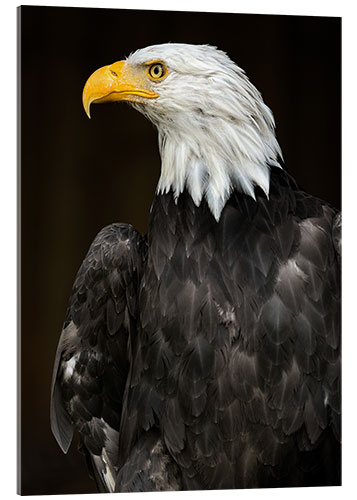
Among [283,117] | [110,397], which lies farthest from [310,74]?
[110,397]

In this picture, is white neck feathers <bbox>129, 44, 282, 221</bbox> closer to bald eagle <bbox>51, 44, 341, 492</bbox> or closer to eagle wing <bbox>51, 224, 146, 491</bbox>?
bald eagle <bbox>51, 44, 341, 492</bbox>

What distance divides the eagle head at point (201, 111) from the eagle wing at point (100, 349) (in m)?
0.40

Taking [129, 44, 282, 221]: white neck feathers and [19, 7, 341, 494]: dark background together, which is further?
[19, 7, 341, 494]: dark background

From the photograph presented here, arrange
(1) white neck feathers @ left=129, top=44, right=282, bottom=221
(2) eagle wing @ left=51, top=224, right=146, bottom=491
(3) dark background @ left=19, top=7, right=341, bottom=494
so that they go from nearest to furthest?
1. (1) white neck feathers @ left=129, top=44, right=282, bottom=221
2. (3) dark background @ left=19, top=7, right=341, bottom=494
3. (2) eagle wing @ left=51, top=224, right=146, bottom=491

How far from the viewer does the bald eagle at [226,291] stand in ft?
12.1

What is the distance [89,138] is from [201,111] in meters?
0.55

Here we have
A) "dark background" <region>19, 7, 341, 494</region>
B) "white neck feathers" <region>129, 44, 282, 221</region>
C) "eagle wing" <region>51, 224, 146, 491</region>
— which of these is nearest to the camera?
"white neck feathers" <region>129, 44, 282, 221</region>

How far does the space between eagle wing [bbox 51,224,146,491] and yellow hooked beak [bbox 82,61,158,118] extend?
56cm

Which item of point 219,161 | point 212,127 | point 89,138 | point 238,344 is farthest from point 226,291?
point 89,138

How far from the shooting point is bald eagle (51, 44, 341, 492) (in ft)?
12.1

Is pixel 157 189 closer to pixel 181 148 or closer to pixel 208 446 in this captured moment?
pixel 181 148

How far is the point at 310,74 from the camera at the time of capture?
418 cm

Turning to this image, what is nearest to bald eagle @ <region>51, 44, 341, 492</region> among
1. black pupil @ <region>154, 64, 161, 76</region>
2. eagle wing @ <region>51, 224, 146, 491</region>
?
black pupil @ <region>154, 64, 161, 76</region>

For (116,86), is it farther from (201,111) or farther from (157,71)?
(201,111)
